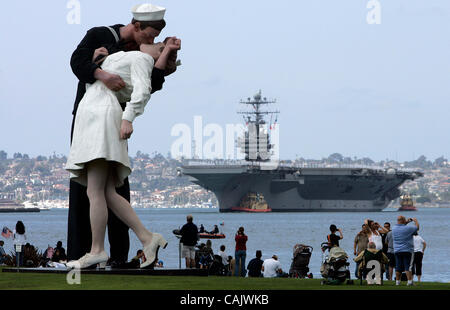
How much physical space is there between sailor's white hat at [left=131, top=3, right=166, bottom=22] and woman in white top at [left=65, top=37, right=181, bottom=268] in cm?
31

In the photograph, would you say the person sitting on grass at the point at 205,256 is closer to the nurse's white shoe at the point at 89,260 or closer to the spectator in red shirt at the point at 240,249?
the spectator in red shirt at the point at 240,249

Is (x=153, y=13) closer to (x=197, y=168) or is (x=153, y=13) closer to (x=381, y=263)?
(x=381, y=263)

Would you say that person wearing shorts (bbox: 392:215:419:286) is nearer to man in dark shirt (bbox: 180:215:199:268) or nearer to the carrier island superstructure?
man in dark shirt (bbox: 180:215:199:268)

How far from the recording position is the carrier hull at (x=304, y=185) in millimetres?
119625

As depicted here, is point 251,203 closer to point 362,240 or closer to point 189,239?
point 189,239

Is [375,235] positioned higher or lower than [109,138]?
lower

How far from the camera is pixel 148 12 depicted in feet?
26.7

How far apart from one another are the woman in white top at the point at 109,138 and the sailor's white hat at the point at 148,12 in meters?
0.31

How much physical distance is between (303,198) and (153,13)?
415 ft

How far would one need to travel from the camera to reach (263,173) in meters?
121

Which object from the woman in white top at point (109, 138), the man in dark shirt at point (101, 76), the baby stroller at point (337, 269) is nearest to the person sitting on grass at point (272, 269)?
the baby stroller at point (337, 269)

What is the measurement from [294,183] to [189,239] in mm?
108980

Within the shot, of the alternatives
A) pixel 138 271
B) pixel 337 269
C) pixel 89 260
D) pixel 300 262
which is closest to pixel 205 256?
pixel 300 262
